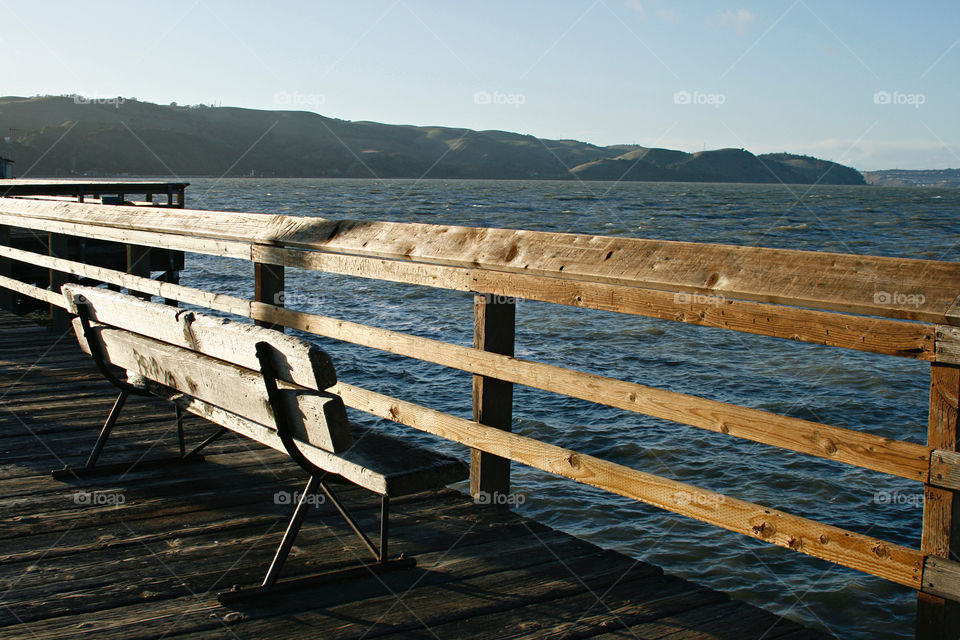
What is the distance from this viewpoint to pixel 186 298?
5461mm

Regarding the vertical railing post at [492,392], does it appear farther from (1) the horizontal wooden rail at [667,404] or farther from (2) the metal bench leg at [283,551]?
(2) the metal bench leg at [283,551]

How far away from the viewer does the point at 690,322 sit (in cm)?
A: 294

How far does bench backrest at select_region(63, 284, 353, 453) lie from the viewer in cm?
283

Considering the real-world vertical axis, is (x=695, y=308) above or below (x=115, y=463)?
above

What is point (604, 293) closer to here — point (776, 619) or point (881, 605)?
point (776, 619)

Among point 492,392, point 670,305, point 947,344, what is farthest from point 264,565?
point 947,344

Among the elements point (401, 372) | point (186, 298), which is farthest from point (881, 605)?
point (401, 372)

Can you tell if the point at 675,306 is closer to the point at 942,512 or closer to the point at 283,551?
the point at 942,512

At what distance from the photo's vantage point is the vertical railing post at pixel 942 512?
7.86 ft

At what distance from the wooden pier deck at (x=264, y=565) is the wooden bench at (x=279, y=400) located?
21cm

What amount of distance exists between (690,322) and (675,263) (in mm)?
226

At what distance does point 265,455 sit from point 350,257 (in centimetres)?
135

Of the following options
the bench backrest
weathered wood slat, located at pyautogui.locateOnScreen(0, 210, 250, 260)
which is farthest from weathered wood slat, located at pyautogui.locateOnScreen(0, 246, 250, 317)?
the bench backrest

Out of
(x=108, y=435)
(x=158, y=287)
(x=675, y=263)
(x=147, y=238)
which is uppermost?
(x=147, y=238)
